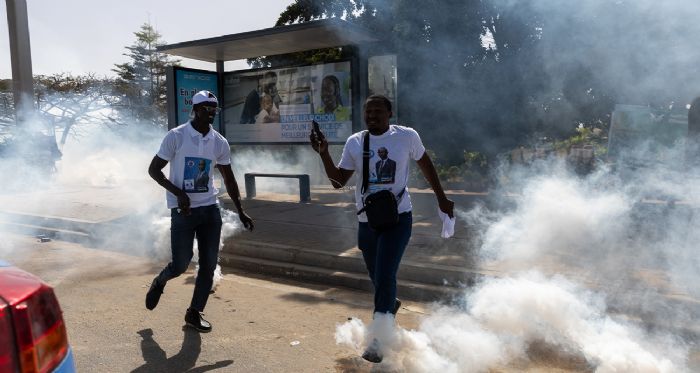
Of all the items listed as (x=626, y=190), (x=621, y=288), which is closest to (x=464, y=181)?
(x=626, y=190)

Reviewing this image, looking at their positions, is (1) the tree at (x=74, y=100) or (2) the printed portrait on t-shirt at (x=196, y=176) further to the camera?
(1) the tree at (x=74, y=100)

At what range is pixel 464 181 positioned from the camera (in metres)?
11.5

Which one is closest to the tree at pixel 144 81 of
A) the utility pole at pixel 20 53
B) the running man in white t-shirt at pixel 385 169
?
the utility pole at pixel 20 53

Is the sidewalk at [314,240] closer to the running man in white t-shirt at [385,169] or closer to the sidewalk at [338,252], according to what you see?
the sidewalk at [338,252]

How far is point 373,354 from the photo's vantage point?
10.1ft

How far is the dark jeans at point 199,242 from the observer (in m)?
3.66

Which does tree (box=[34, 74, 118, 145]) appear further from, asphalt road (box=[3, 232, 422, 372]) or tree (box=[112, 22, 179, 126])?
asphalt road (box=[3, 232, 422, 372])

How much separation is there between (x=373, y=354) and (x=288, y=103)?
7479 millimetres

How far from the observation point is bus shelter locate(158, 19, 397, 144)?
357 inches

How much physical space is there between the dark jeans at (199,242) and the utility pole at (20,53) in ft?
36.9

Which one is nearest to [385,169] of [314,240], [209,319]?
[209,319]

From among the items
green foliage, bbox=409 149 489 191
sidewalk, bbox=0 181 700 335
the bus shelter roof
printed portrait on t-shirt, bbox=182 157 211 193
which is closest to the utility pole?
sidewalk, bbox=0 181 700 335

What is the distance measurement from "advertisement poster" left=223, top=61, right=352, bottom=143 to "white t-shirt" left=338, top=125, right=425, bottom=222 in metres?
6.02

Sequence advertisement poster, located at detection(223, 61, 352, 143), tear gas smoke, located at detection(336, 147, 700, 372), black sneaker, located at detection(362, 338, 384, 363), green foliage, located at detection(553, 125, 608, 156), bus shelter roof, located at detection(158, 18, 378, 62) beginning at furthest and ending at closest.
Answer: green foliage, located at detection(553, 125, 608, 156), advertisement poster, located at detection(223, 61, 352, 143), bus shelter roof, located at detection(158, 18, 378, 62), tear gas smoke, located at detection(336, 147, 700, 372), black sneaker, located at detection(362, 338, 384, 363)
